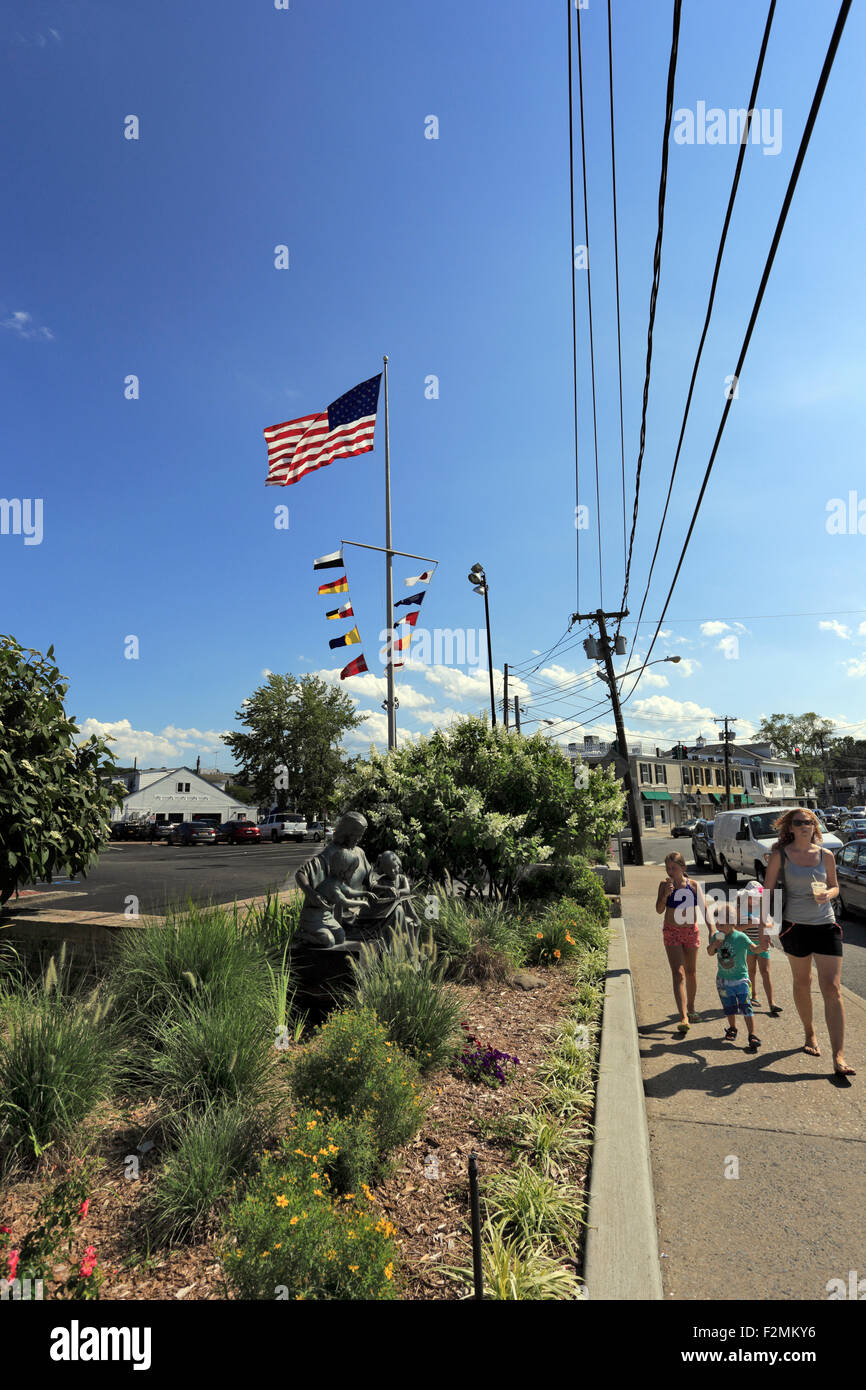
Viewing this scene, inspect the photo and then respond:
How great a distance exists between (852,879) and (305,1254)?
12749 millimetres

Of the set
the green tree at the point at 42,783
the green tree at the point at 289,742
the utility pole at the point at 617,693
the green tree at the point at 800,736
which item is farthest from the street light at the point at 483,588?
the green tree at the point at 800,736

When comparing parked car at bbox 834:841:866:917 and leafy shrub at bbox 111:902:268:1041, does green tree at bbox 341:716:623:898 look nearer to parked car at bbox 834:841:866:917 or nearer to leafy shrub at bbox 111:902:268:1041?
leafy shrub at bbox 111:902:268:1041

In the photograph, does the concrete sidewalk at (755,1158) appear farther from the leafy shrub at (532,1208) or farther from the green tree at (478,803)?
the green tree at (478,803)

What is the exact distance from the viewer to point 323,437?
1385 cm

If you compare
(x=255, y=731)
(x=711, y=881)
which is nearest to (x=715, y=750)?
(x=255, y=731)

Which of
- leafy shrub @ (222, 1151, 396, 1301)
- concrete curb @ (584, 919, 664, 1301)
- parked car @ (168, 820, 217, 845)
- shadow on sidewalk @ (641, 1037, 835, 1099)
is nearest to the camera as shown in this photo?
leafy shrub @ (222, 1151, 396, 1301)

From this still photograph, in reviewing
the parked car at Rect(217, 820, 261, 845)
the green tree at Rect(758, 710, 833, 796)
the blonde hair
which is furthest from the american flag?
the green tree at Rect(758, 710, 833, 796)

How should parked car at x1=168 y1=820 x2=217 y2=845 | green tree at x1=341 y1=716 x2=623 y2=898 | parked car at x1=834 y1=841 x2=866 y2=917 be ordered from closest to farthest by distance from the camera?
1. green tree at x1=341 y1=716 x2=623 y2=898
2. parked car at x1=834 y1=841 x2=866 y2=917
3. parked car at x1=168 y1=820 x2=217 y2=845

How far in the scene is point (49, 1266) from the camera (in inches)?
104

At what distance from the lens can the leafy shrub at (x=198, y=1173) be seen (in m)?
3.01

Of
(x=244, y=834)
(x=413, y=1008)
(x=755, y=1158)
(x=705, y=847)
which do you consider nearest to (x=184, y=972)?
(x=413, y=1008)

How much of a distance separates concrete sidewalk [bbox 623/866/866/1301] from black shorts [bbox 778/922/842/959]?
877 millimetres

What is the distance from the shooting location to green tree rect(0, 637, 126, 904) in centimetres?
600
